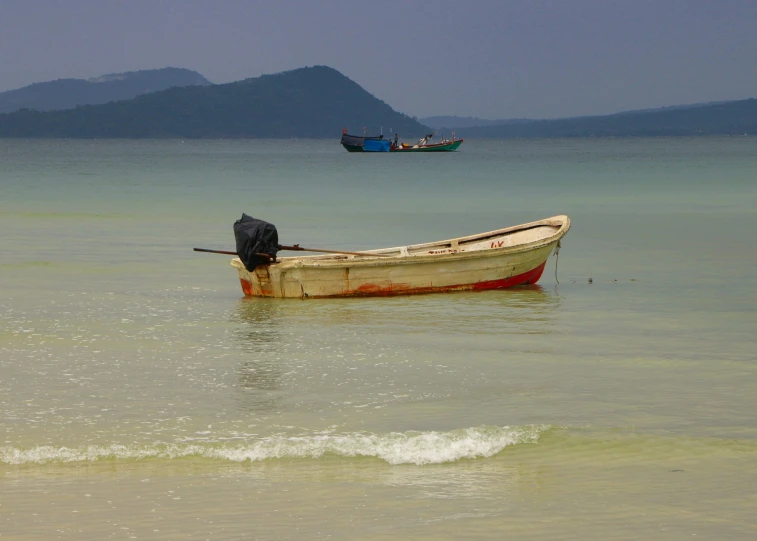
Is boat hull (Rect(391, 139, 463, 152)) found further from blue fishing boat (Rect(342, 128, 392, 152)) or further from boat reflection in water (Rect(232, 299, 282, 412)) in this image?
boat reflection in water (Rect(232, 299, 282, 412))

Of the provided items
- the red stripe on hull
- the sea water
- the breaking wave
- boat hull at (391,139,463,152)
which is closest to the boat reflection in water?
the sea water

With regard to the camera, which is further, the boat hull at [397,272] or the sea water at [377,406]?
the boat hull at [397,272]

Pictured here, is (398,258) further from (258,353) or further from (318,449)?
(318,449)

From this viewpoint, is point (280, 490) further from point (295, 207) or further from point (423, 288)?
point (295, 207)

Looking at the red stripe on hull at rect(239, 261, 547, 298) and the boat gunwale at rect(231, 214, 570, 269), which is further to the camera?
the red stripe on hull at rect(239, 261, 547, 298)

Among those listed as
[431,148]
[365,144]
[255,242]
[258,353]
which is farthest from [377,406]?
[365,144]

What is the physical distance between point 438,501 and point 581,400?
115 inches

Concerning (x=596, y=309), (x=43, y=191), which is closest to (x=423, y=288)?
(x=596, y=309)

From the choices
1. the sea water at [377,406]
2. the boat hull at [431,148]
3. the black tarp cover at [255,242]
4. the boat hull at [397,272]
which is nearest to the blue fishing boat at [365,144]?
the boat hull at [431,148]

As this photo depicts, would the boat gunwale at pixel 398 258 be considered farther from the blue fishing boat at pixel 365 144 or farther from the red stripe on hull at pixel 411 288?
the blue fishing boat at pixel 365 144

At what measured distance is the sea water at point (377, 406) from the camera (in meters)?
6.51

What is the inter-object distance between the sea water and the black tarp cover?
0.67m

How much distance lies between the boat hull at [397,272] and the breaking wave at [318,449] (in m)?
6.64

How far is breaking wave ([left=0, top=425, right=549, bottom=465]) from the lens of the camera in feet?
24.8
